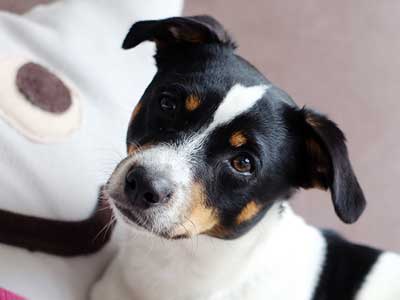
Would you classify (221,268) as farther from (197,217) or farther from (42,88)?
(42,88)

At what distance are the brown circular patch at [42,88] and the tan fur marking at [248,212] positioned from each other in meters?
0.50

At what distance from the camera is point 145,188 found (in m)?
1.23

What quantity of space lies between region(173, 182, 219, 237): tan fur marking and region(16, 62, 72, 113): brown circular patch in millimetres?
454

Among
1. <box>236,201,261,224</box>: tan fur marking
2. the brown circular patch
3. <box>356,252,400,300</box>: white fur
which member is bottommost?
<box>356,252,400,300</box>: white fur

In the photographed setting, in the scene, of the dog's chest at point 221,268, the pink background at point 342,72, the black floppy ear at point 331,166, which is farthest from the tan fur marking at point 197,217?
the pink background at point 342,72

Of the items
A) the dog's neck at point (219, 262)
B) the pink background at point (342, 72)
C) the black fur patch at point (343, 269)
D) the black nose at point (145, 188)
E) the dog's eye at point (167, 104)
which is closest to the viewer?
the black nose at point (145, 188)

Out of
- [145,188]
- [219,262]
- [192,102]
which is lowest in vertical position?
[219,262]

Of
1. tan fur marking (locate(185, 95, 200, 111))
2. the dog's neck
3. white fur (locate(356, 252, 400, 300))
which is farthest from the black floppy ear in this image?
white fur (locate(356, 252, 400, 300))

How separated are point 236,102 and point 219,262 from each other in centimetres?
36

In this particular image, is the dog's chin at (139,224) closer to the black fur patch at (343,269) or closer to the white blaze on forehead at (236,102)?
the white blaze on forehead at (236,102)

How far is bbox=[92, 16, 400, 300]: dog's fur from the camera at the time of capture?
128cm

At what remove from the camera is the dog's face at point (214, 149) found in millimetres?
1267

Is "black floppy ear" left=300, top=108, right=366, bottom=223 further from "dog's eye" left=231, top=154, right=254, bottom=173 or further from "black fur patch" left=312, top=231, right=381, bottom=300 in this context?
"black fur patch" left=312, top=231, right=381, bottom=300

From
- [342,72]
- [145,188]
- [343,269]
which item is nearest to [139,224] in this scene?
[145,188]
